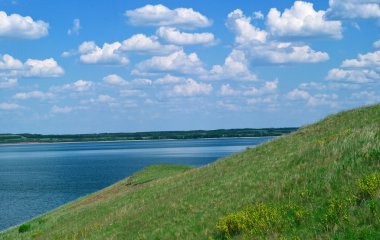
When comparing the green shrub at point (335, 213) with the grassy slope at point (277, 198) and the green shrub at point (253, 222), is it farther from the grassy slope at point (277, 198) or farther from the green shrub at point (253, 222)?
the green shrub at point (253, 222)

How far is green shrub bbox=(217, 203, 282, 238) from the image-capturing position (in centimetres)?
1545

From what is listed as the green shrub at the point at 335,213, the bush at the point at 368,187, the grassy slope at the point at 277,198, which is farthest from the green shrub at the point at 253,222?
the bush at the point at 368,187

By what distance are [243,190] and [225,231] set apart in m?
5.31

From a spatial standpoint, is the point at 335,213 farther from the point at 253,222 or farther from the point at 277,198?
the point at 277,198

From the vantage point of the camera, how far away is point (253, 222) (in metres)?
16.0

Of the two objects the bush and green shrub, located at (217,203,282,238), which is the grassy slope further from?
green shrub, located at (217,203,282,238)

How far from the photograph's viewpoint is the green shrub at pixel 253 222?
15450 millimetres

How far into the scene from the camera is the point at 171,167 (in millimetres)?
64625

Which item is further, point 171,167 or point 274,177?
point 171,167

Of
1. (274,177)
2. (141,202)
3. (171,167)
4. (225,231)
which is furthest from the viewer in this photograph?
(171,167)

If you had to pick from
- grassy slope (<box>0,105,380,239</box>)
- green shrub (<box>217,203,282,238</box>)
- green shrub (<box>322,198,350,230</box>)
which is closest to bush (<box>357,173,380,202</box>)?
grassy slope (<box>0,105,380,239</box>)

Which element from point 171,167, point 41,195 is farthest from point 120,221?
point 41,195

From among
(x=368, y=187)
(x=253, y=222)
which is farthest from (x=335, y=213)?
(x=253, y=222)

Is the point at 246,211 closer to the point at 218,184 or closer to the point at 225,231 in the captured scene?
the point at 225,231
